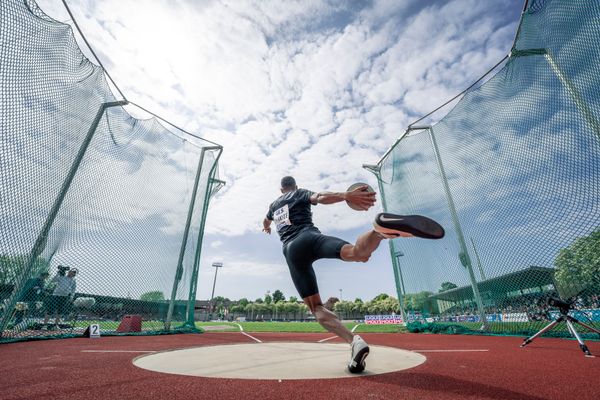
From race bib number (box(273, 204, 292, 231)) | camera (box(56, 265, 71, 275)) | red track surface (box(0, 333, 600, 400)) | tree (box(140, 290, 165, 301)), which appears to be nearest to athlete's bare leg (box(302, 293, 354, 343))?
red track surface (box(0, 333, 600, 400))

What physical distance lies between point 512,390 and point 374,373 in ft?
Answer: 3.39

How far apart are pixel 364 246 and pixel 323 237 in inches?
22.8

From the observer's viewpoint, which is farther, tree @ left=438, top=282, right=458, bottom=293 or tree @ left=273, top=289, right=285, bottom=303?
tree @ left=273, top=289, right=285, bottom=303

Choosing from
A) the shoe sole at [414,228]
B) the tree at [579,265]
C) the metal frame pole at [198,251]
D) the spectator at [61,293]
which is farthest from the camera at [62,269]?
the tree at [579,265]

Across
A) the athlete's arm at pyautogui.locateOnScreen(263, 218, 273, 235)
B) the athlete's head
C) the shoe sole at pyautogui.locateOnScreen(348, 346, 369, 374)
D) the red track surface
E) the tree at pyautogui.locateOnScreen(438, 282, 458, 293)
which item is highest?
the athlete's head

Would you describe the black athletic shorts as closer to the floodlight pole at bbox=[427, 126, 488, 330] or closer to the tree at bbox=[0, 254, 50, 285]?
the tree at bbox=[0, 254, 50, 285]

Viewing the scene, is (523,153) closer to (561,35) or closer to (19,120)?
(561,35)

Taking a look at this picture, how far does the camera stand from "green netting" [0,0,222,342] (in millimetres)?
4496

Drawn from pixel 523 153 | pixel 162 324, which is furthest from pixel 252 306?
pixel 523 153

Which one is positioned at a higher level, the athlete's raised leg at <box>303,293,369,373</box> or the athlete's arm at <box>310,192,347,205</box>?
the athlete's arm at <box>310,192,347,205</box>

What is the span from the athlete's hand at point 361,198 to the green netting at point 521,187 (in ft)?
11.8

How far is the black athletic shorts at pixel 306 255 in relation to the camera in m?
2.88

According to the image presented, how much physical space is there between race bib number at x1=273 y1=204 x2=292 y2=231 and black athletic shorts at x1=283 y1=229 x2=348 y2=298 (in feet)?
0.87

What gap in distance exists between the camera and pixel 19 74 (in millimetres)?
4457
